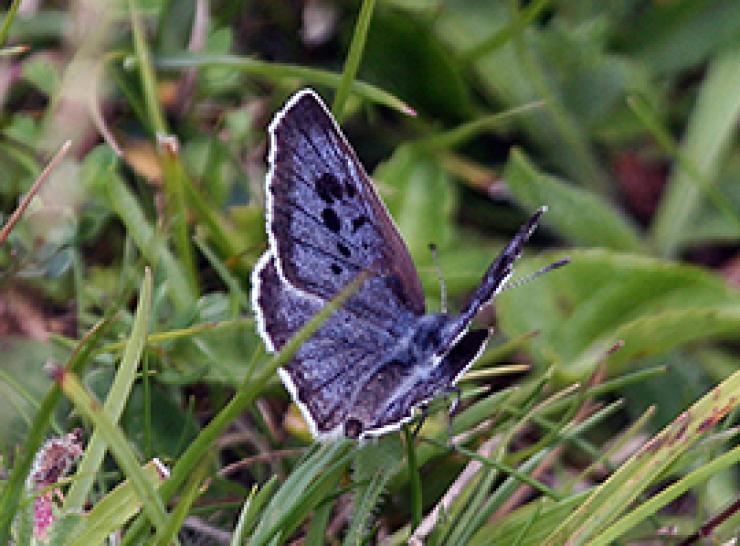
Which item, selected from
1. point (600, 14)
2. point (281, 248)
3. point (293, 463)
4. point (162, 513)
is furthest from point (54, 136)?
point (600, 14)

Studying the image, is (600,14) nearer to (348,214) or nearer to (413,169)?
(413,169)

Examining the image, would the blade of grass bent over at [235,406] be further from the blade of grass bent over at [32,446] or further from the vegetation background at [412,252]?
the blade of grass bent over at [32,446]

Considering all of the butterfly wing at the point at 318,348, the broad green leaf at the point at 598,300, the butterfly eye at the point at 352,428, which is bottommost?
the broad green leaf at the point at 598,300

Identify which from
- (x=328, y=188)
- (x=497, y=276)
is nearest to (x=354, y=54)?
(x=328, y=188)

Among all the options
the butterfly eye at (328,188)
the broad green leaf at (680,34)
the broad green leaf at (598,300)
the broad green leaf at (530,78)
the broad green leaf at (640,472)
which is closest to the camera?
the broad green leaf at (640,472)

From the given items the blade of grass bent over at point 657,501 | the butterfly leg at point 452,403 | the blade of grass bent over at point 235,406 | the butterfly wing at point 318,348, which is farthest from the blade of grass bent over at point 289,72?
the blade of grass bent over at point 657,501

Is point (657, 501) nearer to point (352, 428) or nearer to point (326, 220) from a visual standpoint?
point (352, 428)
